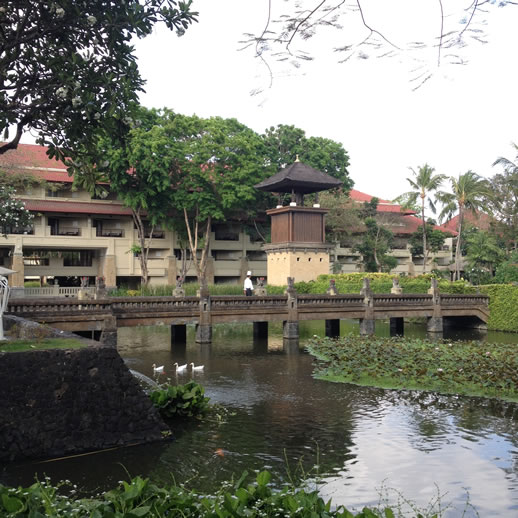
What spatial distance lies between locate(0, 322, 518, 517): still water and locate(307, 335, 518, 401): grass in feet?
2.99

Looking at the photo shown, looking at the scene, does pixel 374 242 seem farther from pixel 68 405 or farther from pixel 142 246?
pixel 68 405

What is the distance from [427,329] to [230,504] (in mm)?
31760

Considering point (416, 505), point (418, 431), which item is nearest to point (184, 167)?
point (418, 431)

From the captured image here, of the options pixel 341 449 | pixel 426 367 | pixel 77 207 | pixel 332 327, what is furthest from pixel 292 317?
pixel 77 207

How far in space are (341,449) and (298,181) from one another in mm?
35369

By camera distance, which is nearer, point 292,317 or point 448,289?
point 292,317

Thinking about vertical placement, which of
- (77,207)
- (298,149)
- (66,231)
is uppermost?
(298,149)

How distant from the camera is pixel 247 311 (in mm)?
30281

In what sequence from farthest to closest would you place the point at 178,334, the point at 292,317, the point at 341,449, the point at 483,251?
1. the point at 483,251
2. the point at 292,317
3. the point at 178,334
4. the point at 341,449

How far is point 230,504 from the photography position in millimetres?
5762

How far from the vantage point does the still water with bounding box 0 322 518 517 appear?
936 centimetres

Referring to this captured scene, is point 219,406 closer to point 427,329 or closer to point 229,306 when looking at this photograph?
point 229,306

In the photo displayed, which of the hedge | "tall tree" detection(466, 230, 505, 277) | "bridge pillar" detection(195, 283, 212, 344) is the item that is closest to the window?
the hedge

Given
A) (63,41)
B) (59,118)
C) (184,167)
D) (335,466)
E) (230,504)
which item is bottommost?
(335,466)
